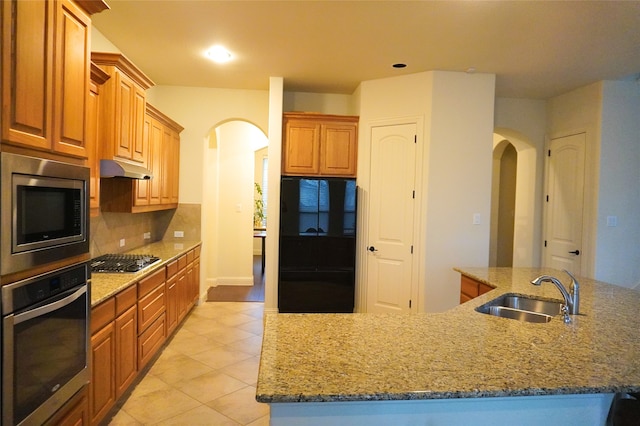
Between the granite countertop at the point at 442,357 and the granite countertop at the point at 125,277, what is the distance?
3.82 ft

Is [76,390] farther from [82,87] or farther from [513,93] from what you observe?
[513,93]

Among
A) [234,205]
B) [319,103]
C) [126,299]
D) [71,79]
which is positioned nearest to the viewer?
[71,79]

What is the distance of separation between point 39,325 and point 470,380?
1.59 m

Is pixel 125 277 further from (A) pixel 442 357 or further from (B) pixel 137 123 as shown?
(A) pixel 442 357

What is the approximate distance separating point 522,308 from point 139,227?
390 cm

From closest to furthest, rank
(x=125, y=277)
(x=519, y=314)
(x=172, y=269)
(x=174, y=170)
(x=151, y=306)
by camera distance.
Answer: (x=519, y=314)
(x=125, y=277)
(x=151, y=306)
(x=172, y=269)
(x=174, y=170)

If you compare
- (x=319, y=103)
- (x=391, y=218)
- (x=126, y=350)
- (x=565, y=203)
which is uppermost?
→ (x=319, y=103)

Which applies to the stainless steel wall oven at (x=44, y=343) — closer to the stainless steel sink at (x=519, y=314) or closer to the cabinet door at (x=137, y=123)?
the cabinet door at (x=137, y=123)

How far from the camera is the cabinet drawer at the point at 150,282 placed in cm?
282

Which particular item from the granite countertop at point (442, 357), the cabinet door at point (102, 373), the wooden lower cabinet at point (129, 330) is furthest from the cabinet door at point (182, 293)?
the granite countertop at point (442, 357)

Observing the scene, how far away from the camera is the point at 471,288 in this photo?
3.06m

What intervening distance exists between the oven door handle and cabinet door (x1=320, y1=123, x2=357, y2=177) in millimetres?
3180

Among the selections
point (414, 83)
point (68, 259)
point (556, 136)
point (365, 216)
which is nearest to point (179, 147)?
point (365, 216)

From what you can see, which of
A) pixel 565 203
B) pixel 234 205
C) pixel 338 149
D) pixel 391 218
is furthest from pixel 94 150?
pixel 565 203
